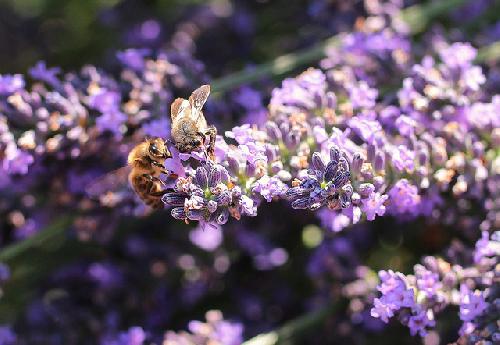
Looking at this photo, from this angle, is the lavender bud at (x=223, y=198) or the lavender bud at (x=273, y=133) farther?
the lavender bud at (x=273, y=133)

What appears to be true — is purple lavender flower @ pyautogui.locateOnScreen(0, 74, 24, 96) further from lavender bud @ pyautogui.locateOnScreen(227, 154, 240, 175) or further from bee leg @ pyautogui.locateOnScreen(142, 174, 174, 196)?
lavender bud @ pyautogui.locateOnScreen(227, 154, 240, 175)

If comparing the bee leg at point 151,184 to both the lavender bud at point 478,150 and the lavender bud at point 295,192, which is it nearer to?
the lavender bud at point 295,192

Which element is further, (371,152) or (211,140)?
(371,152)

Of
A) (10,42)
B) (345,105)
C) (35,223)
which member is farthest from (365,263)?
(10,42)

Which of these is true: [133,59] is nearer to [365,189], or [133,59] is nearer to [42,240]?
[42,240]

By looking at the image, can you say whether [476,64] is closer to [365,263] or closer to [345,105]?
[345,105]

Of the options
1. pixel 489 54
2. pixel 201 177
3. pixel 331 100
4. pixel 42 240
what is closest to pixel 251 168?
pixel 201 177

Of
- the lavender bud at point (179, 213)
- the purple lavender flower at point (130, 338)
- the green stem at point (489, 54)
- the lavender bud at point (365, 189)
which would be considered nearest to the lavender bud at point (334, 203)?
the lavender bud at point (365, 189)
